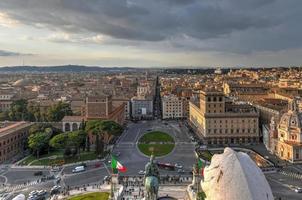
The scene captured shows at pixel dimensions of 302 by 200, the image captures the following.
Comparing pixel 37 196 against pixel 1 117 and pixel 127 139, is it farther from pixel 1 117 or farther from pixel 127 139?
pixel 1 117

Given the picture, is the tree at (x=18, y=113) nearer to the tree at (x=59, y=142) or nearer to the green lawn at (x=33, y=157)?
the green lawn at (x=33, y=157)

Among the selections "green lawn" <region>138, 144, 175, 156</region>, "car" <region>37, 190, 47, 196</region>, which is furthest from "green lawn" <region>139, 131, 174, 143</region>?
"car" <region>37, 190, 47, 196</region>

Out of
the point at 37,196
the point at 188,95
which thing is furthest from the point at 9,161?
the point at 188,95

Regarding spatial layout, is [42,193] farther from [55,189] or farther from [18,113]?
[18,113]

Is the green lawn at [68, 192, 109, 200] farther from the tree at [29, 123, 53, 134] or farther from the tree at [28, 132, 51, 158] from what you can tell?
the tree at [29, 123, 53, 134]

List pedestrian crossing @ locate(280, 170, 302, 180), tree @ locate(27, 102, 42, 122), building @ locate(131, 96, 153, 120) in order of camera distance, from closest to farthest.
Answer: pedestrian crossing @ locate(280, 170, 302, 180) < tree @ locate(27, 102, 42, 122) < building @ locate(131, 96, 153, 120)

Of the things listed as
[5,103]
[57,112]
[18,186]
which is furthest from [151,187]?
[5,103]
